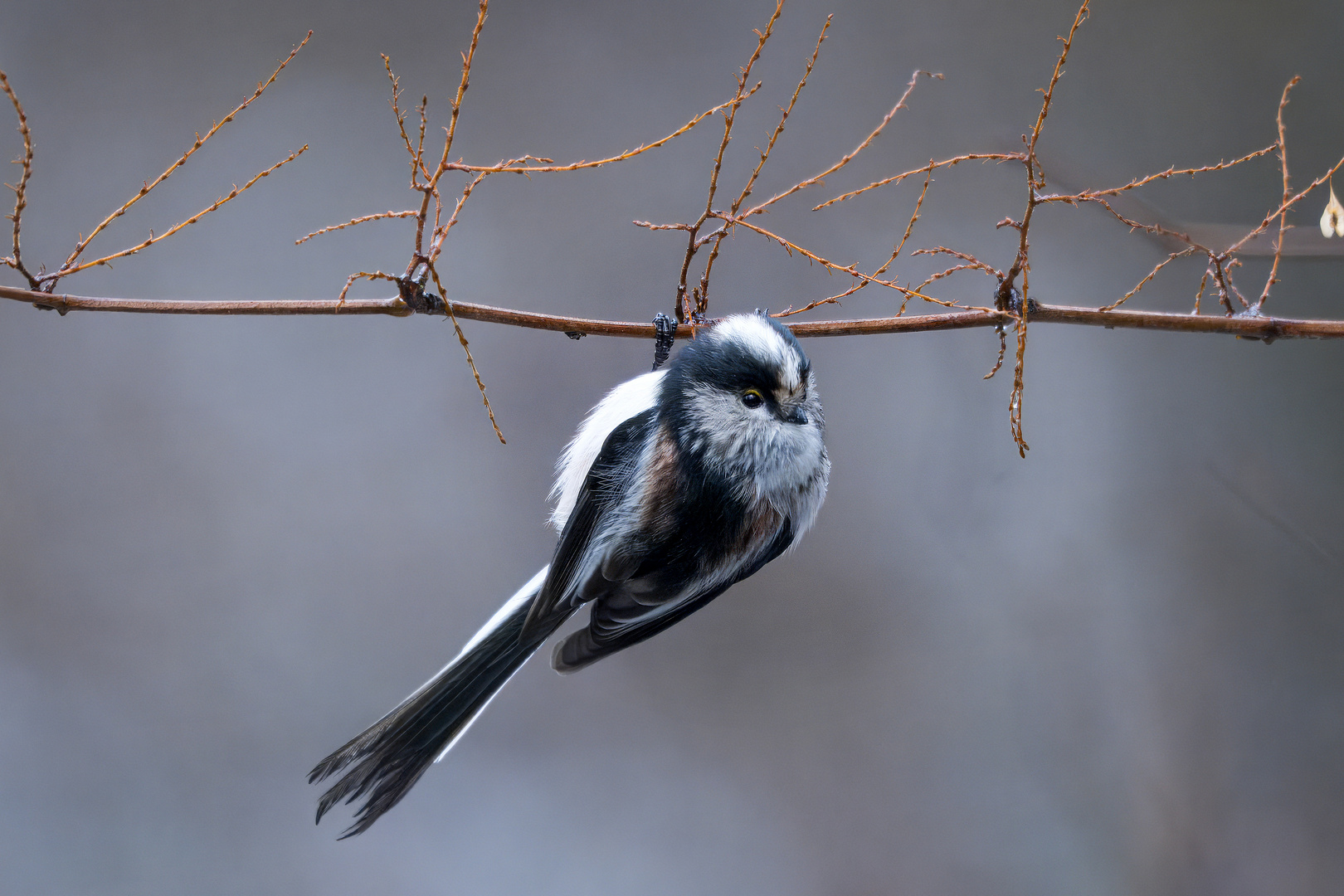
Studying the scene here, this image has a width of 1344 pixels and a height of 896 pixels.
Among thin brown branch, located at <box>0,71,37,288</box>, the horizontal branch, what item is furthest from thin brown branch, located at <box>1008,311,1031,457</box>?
thin brown branch, located at <box>0,71,37,288</box>

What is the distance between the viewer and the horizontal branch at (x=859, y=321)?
21.5 inches

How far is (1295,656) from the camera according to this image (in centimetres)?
104

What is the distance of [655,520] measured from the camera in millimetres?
609

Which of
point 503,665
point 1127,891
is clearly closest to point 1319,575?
point 1127,891

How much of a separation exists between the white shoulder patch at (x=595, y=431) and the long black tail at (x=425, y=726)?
0.07 m

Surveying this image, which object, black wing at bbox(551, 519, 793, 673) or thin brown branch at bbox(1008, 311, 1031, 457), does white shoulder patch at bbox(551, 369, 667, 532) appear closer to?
black wing at bbox(551, 519, 793, 673)

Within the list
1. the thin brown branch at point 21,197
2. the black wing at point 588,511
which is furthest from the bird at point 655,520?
the thin brown branch at point 21,197

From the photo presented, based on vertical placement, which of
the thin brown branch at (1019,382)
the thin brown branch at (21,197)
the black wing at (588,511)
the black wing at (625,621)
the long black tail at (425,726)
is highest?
the thin brown branch at (21,197)

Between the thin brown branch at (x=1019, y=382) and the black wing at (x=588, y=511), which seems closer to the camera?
the thin brown branch at (x=1019, y=382)

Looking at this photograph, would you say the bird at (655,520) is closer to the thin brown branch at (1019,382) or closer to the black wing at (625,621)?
the black wing at (625,621)

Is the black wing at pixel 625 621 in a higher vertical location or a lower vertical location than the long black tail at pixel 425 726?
higher

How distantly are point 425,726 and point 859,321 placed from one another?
1.45ft

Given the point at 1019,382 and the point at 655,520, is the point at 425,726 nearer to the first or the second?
the point at 655,520

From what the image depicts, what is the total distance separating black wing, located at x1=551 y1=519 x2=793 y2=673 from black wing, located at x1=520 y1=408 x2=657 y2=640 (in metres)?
0.04
